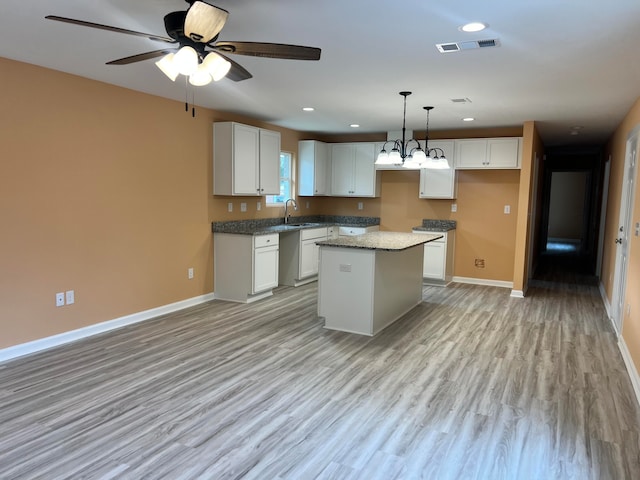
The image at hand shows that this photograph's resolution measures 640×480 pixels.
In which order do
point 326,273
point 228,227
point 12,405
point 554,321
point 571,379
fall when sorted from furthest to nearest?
point 228,227 < point 554,321 < point 326,273 < point 571,379 < point 12,405

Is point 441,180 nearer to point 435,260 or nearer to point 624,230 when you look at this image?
point 435,260

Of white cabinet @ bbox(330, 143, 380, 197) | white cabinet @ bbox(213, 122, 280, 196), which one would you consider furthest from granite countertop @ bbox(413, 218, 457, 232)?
white cabinet @ bbox(213, 122, 280, 196)

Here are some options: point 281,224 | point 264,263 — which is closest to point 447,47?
point 264,263

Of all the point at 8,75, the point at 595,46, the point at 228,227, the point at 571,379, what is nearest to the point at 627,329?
the point at 571,379

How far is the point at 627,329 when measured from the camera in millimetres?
A: 3865

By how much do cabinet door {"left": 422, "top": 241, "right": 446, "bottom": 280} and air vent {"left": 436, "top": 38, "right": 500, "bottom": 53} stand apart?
153 inches

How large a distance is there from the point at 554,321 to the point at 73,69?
536cm

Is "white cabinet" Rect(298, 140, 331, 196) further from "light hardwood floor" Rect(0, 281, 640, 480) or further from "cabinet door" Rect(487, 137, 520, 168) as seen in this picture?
"light hardwood floor" Rect(0, 281, 640, 480)

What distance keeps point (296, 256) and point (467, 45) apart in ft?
13.4

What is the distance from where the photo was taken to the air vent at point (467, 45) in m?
2.84

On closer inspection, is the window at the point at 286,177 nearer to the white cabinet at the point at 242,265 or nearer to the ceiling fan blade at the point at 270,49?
the white cabinet at the point at 242,265

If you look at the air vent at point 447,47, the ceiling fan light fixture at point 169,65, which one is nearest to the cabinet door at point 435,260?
the air vent at point 447,47

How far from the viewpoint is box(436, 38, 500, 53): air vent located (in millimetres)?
2842

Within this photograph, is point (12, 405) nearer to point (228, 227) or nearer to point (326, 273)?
point (326, 273)
